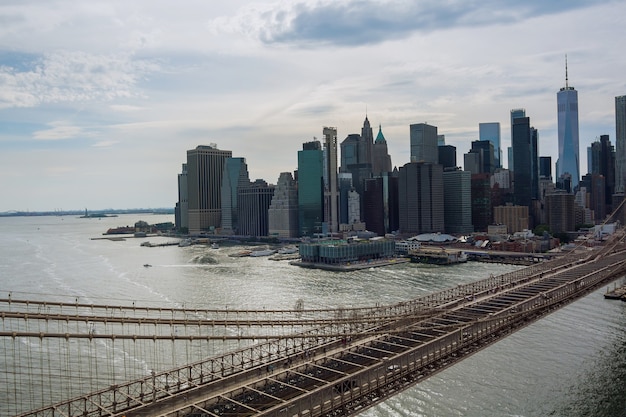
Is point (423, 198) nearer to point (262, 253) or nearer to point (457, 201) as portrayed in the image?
point (457, 201)

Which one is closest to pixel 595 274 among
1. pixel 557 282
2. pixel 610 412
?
pixel 557 282

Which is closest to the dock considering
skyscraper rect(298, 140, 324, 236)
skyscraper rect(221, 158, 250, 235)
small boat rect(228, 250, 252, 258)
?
small boat rect(228, 250, 252, 258)

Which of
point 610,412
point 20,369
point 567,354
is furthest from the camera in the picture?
point 567,354

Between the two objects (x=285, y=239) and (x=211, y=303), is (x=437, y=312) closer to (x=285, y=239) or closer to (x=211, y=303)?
(x=211, y=303)

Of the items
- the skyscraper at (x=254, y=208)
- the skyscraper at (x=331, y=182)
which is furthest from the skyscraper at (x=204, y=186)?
the skyscraper at (x=331, y=182)

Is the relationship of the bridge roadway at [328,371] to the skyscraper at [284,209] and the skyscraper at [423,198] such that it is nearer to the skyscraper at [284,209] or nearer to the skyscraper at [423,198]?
the skyscraper at [423,198]

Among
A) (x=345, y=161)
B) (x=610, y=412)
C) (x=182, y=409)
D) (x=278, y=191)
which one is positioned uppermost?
(x=345, y=161)

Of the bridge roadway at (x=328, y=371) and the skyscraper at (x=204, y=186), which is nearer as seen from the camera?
→ the bridge roadway at (x=328, y=371)

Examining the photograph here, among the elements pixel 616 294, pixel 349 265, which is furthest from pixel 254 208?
pixel 616 294
